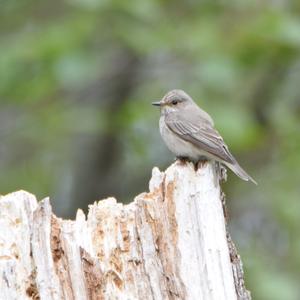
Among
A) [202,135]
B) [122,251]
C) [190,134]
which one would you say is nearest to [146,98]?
[190,134]

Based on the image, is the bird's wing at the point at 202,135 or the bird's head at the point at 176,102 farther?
the bird's head at the point at 176,102

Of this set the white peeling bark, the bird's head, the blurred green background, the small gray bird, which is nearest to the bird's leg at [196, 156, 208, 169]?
the small gray bird

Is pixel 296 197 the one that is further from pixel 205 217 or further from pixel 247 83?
pixel 205 217

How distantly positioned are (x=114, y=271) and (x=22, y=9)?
6.80 meters

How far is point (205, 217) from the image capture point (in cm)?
548

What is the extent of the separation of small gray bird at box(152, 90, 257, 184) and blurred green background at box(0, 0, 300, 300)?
118 centimetres

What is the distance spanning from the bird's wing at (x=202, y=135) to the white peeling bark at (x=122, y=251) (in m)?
1.67

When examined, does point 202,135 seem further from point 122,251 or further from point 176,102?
point 122,251

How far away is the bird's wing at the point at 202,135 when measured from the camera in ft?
23.7

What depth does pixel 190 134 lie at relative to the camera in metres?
7.79

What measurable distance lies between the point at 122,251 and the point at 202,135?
2.50 m

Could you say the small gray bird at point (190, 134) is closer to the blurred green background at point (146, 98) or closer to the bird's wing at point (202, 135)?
the bird's wing at point (202, 135)

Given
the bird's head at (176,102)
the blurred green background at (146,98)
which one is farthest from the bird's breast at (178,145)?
the blurred green background at (146,98)

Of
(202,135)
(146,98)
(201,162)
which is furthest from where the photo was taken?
(146,98)
